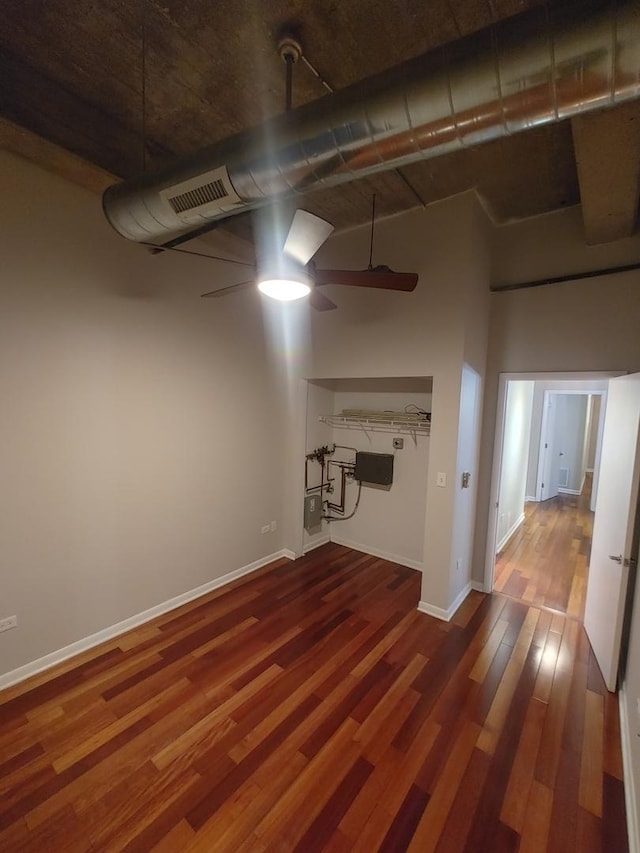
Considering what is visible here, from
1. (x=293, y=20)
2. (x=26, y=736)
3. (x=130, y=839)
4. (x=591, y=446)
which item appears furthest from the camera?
(x=591, y=446)

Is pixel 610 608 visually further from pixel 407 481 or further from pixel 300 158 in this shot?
pixel 300 158

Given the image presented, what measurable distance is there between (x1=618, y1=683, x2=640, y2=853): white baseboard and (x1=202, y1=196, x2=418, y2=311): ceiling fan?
2.81 m

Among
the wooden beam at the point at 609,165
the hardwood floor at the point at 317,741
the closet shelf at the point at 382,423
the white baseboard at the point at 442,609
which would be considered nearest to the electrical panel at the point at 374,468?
the closet shelf at the point at 382,423

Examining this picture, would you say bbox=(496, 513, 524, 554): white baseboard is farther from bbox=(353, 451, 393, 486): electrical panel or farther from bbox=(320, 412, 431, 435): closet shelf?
bbox=(320, 412, 431, 435): closet shelf

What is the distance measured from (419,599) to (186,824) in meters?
2.39

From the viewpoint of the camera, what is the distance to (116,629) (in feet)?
9.12

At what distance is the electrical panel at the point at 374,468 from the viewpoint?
4109 millimetres

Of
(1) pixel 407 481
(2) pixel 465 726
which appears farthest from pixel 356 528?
(2) pixel 465 726

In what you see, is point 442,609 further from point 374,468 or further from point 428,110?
point 428,110

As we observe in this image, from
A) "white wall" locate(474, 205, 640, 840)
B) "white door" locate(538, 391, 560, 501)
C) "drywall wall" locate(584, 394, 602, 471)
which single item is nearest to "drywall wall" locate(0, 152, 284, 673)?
"white wall" locate(474, 205, 640, 840)

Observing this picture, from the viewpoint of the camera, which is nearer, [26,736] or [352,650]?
[26,736]

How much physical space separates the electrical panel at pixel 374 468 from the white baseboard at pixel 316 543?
100cm

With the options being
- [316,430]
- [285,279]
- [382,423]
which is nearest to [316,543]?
[316,430]

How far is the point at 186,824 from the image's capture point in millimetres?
1565
